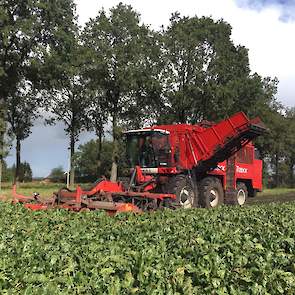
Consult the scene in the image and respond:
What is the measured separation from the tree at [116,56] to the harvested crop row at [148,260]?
35511 mm

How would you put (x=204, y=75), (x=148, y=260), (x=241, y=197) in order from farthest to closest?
(x=204, y=75) → (x=241, y=197) → (x=148, y=260)

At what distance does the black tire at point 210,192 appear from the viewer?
1921cm

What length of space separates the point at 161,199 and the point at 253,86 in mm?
34011

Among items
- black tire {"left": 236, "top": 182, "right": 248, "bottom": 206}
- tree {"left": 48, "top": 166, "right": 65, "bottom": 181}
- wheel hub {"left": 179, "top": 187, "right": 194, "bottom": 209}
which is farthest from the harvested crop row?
tree {"left": 48, "top": 166, "right": 65, "bottom": 181}

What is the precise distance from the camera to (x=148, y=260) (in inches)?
176

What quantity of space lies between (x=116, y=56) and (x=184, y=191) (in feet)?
89.8

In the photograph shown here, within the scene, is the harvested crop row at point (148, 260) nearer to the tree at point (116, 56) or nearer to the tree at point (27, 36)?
the tree at point (27, 36)

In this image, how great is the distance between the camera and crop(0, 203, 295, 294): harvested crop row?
409cm

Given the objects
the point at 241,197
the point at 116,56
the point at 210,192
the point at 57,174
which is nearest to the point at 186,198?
the point at 210,192

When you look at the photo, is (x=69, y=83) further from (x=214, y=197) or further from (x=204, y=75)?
(x=214, y=197)

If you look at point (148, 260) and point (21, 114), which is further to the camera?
point (21, 114)

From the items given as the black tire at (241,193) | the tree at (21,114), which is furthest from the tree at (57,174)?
the black tire at (241,193)

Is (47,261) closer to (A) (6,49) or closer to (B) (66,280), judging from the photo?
(B) (66,280)

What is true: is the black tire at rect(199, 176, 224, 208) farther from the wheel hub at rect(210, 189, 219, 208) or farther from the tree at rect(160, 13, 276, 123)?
the tree at rect(160, 13, 276, 123)
